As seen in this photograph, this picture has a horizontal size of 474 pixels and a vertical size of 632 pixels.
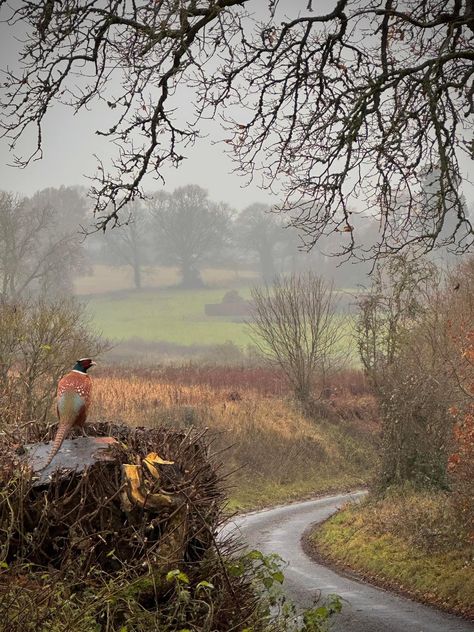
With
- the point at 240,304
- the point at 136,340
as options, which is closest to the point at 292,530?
the point at 136,340

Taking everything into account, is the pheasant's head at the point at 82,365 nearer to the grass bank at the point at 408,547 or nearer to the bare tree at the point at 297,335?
the grass bank at the point at 408,547

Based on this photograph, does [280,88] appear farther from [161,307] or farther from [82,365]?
[161,307]

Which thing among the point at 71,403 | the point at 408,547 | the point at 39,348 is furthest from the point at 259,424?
the point at 71,403

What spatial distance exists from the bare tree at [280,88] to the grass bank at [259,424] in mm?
16691

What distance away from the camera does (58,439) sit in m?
6.95

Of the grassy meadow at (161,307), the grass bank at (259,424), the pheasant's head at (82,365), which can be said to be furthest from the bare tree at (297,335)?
the pheasant's head at (82,365)

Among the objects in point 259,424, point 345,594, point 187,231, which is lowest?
point 259,424

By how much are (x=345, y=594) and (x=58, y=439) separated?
33.3 ft

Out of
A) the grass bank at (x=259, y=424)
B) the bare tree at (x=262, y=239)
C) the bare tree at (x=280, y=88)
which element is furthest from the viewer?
the bare tree at (x=262, y=239)

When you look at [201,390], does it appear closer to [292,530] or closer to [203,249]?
[292,530]

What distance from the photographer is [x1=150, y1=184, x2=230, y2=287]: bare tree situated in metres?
100

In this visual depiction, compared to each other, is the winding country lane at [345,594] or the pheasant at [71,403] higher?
the pheasant at [71,403]

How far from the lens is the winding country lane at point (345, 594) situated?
13539 millimetres

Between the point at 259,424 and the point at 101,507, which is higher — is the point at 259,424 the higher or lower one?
the lower one
